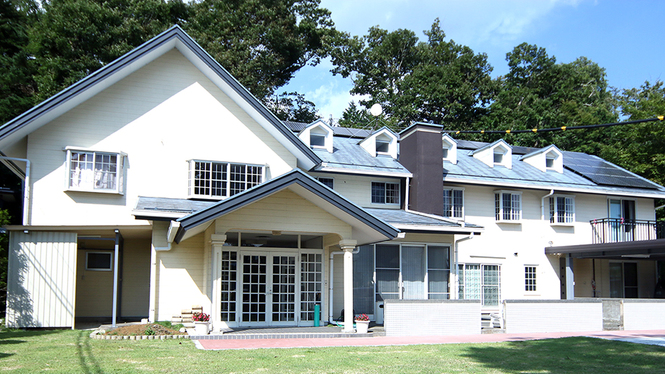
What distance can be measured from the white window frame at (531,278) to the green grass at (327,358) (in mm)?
9303

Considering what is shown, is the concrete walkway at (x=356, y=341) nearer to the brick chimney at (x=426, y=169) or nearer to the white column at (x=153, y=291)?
the white column at (x=153, y=291)

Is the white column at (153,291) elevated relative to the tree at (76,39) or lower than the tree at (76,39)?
lower

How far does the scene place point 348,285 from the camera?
14750 millimetres

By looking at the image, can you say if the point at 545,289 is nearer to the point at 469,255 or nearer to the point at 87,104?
the point at 469,255

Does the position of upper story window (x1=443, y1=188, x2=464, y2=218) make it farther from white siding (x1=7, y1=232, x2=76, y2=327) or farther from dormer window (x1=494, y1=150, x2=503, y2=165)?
white siding (x1=7, y1=232, x2=76, y2=327)

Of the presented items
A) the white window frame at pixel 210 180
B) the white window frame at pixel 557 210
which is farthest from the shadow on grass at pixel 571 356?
the white window frame at pixel 557 210

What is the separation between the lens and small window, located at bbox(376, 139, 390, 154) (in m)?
22.6

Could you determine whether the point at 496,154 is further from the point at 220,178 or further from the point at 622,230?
the point at 220,178

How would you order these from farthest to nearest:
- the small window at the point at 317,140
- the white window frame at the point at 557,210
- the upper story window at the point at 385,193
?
the white window frame at the point at 557,210 < the small window at the point at 317,140 < the upper story window at the point at 385,193

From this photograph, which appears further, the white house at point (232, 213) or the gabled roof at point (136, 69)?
the gabled roof at point (136, 69)

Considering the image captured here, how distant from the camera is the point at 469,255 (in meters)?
21.0

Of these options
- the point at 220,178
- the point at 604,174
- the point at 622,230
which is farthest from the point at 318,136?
the point at 622,230

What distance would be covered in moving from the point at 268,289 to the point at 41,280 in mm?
6112

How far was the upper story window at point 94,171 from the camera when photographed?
1630 cm
